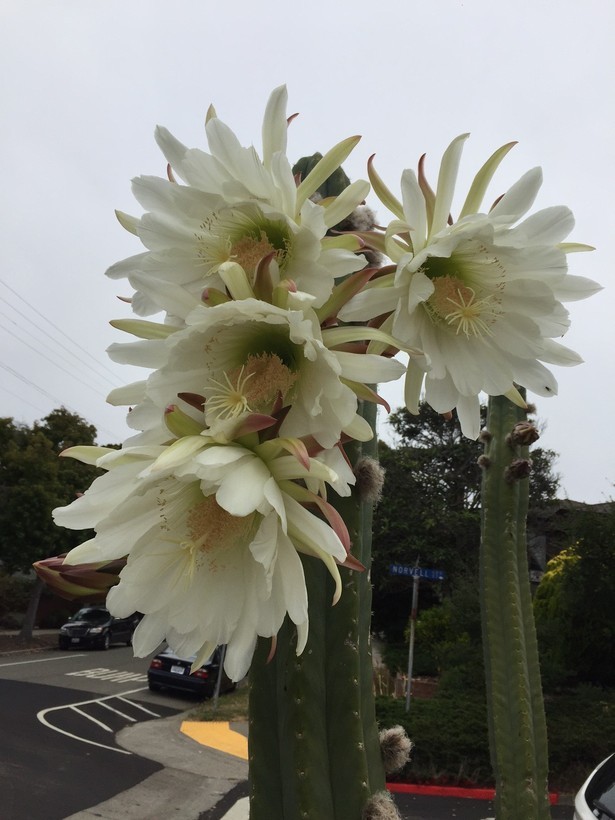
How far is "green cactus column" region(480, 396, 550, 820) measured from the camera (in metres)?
1.90

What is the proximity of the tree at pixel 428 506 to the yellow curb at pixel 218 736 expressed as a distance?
662 cm

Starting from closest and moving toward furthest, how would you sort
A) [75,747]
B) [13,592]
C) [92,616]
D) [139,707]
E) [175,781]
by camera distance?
[175,781]
[75,747]
[139,707]
[92,616]
[13,592]

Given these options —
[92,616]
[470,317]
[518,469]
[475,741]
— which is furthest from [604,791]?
[92,616]

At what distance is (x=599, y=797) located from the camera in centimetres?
311

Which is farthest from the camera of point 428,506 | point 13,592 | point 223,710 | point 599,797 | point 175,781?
point 13,592

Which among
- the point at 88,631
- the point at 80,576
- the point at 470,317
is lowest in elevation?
the point at 88,631

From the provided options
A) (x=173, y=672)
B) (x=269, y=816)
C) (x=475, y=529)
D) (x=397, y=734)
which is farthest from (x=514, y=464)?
(x=475, y=529)

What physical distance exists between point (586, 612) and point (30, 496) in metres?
11.4

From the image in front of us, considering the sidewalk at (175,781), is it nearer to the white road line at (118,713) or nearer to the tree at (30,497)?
the white road line at (118,713)

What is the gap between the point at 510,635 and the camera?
2.04 meters

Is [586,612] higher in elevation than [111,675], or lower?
higher

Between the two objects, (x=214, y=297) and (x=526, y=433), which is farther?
(x=526, y=433)

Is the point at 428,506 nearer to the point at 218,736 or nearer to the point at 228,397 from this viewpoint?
the point at 218,736

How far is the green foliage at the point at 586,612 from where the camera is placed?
855 cm
